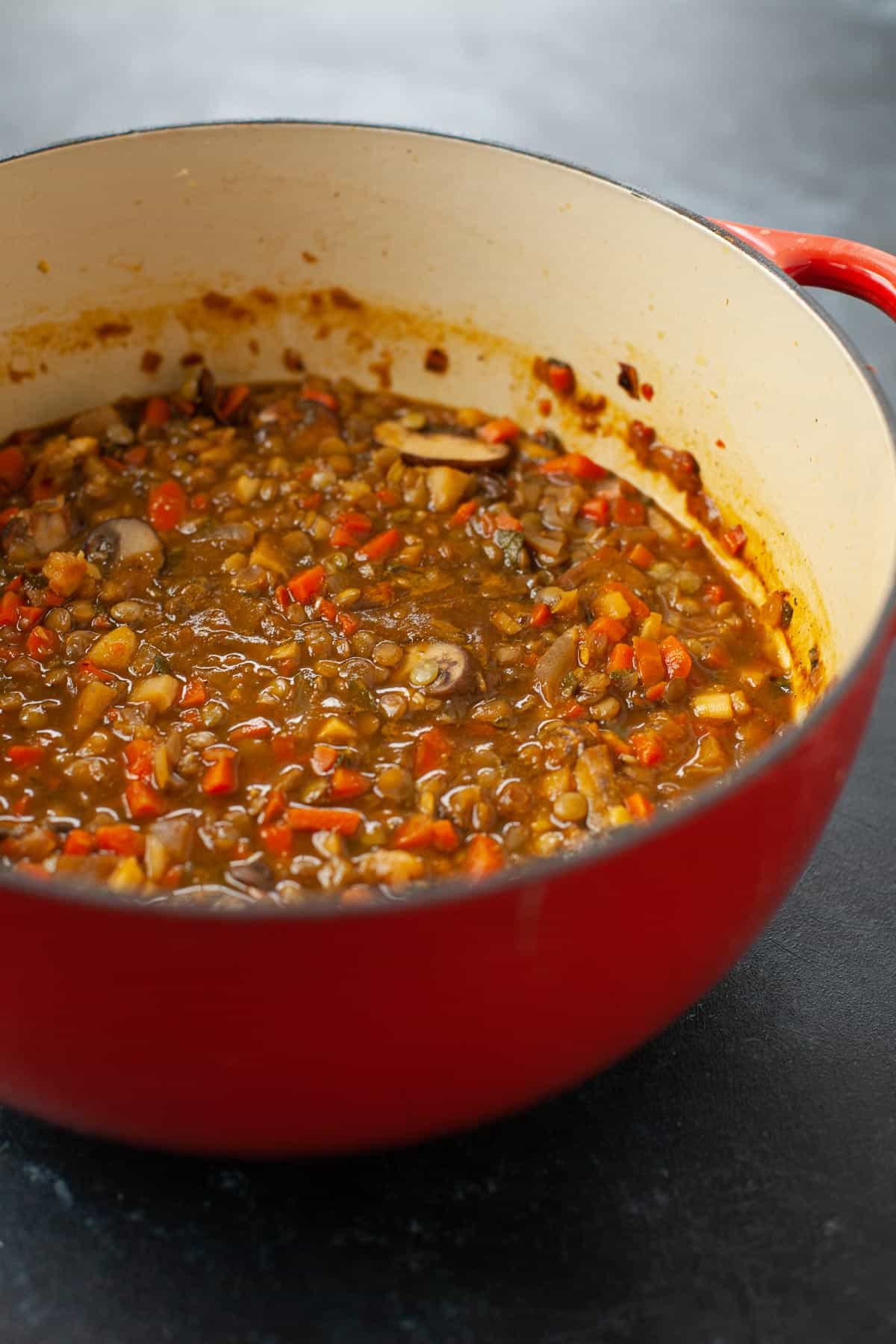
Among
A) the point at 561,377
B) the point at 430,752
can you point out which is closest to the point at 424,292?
the point at 561,377

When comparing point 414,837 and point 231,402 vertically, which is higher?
point 231,402

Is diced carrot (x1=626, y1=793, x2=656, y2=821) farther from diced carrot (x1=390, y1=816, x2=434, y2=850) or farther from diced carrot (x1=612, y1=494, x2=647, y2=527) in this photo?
diced carrot (x1=612, y1=494, x2=647, y2=527)

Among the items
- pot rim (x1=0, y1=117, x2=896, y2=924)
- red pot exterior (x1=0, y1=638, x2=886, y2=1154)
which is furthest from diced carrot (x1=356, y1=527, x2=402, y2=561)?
red pot exterior (x1=0, y1=638, x2=886, y2=1154)

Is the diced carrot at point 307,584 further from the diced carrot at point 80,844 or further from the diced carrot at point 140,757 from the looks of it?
the diced carrot at point 80,844

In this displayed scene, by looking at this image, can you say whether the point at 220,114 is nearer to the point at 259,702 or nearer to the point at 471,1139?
the point at 259,702

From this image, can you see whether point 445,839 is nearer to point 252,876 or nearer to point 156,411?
point 252,876

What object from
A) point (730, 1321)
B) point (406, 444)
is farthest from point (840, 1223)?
point (406, 444)
